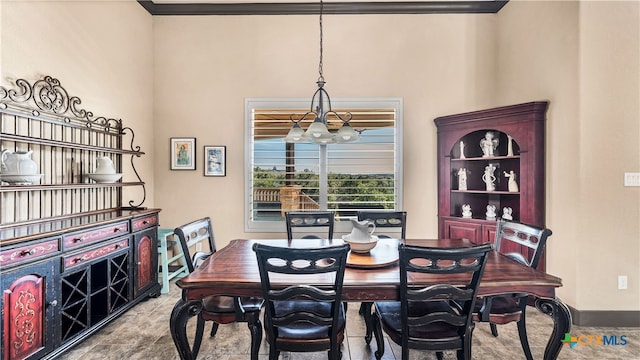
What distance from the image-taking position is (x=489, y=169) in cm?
347

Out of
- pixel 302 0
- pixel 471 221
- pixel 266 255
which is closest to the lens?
pixel 266 255

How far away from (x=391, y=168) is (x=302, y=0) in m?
2.45

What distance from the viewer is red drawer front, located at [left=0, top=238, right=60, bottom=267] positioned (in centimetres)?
172

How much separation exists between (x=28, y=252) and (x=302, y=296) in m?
1.79

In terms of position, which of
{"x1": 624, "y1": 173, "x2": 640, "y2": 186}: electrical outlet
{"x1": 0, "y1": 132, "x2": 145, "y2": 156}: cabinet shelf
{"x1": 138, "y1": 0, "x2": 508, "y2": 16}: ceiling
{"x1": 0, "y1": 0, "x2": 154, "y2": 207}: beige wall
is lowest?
{"x1": 624, "y1": 173, "x2": 640, "y2": 186}: electrical outlet

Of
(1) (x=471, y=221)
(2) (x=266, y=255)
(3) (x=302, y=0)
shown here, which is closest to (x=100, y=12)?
(3) (x=302, y=0)

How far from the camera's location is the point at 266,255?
4.81 ft

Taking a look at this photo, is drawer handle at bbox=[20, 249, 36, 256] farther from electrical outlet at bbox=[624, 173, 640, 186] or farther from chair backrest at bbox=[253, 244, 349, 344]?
electrical outlet at bbox=[624, 173, 640, 186]

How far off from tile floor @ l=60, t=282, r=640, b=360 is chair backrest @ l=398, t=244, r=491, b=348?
0.78 meters

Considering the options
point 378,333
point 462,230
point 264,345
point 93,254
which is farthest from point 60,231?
point 462,230

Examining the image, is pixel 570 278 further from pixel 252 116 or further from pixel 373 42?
pixel 252 116

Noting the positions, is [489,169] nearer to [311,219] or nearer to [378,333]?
[311,219]

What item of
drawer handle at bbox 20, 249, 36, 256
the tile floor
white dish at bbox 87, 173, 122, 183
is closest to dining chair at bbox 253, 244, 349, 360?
the tile floor

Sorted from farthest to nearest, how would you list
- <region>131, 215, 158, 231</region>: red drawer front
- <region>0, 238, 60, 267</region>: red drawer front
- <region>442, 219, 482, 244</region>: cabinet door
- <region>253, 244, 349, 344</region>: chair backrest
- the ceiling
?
the ceiling < <region>442, 219, 482, 244</region>: cabinet door < <region>131, 215, 158, 231</region>: red drawer front < <region>0, 238, 60, 267</region>: red drawer front < <region>253, 244, 349, 344</region>: chair backrest
